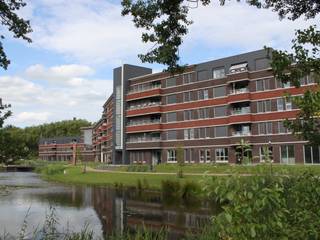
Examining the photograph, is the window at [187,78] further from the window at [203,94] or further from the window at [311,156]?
the window at [311,156]

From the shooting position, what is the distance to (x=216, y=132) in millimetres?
63906

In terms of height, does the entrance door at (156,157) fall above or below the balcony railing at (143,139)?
below

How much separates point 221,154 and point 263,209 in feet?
193

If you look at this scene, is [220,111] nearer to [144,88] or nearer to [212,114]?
[212,114]

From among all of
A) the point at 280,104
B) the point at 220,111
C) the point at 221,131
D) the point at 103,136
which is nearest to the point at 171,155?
the point at 221,131

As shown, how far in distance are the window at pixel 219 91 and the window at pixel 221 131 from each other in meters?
4.87

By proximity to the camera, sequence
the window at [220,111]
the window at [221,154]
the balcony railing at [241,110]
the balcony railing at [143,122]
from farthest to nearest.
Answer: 1. the balcony railing at [143,122]
2. the window at [220,111]
3. the window at [221,154]
4. the balcony railing at [241,110]

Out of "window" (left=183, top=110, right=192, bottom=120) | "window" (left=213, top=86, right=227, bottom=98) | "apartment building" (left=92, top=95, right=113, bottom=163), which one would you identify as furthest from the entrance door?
"apartment building" (left=92, top=95, right=113, bottom=163)

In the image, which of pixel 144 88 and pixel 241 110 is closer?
pixel 241 110

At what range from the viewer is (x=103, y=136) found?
112 meters

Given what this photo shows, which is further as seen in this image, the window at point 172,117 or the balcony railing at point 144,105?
the balcony railing at point 144,105

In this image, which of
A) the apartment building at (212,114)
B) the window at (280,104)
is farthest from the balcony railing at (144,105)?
the window at (280,104)

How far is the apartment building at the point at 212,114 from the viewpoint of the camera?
5612cm

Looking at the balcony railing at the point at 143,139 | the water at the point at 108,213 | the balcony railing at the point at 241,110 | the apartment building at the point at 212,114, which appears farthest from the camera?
the balcony railing at the point at 143,139
